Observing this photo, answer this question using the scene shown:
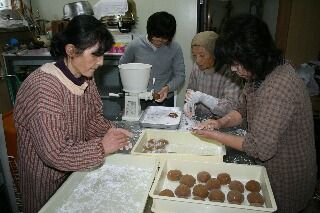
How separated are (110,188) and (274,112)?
87cm

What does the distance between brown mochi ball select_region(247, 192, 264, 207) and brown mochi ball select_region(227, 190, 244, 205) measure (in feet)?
0.12

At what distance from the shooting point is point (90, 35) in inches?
52.2

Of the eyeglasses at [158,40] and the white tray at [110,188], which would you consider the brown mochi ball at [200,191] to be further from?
the eyeglasses at [158,40]

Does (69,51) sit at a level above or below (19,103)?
above

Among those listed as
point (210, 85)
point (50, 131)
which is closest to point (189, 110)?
point (210, 85)

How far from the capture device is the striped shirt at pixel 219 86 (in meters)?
2.19

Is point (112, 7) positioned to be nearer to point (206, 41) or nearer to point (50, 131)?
point (206, 41)

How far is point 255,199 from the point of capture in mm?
1216

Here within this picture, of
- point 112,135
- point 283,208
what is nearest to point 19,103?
point 112,135

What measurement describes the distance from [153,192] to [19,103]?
2.54ft

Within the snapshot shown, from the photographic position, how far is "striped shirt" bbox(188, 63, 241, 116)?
2.19m

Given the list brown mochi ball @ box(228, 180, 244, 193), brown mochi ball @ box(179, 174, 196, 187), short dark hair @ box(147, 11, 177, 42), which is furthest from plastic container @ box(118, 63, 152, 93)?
brown mochi ball @ box(228, 180, 244, 193)

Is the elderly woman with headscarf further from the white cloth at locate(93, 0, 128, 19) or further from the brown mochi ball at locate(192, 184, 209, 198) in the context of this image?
the white cloth at locate(93, 0, 128, 19)

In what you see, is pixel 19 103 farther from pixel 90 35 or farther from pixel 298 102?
pixel 298 102
